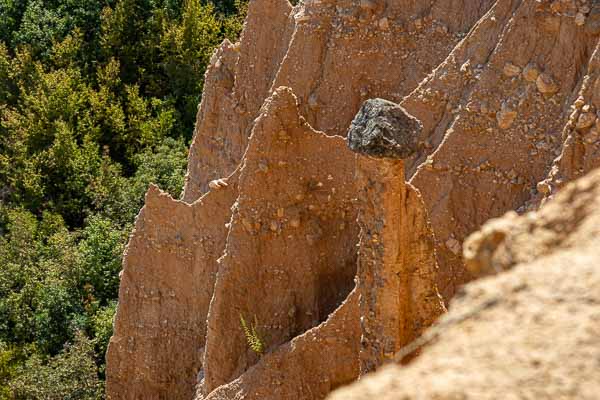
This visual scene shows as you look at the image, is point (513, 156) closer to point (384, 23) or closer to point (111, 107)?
point (384, 23)

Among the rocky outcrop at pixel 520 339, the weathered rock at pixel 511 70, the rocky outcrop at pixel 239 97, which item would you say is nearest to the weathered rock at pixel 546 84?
the weathered rock at pixel 511 70

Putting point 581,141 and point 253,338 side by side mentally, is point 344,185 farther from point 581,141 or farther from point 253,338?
point 581,141

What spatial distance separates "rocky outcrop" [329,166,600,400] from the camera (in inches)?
128

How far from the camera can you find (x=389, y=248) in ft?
25.4

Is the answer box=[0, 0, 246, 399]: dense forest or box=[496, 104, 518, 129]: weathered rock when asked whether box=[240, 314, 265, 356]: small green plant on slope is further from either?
box=[0, 0, 246, 399]: dense forest

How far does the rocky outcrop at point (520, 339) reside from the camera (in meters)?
3.24

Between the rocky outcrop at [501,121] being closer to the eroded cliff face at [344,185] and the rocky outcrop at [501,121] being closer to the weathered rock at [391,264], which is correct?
the eroded cliff face at [344,185]

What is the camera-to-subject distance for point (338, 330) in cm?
898

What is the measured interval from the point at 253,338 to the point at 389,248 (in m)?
2.62

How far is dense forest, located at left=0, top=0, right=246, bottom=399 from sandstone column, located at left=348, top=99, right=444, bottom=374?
8373 millimetres

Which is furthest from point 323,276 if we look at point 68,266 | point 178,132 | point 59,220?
point 178,132

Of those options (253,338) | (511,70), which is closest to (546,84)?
(511,70)

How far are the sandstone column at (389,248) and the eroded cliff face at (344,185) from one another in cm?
2

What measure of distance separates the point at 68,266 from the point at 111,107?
5159mm
